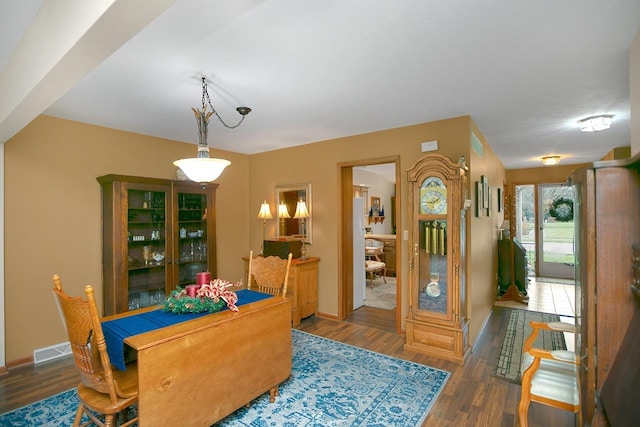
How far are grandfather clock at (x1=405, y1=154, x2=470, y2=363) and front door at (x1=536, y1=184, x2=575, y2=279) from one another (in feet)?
17.6

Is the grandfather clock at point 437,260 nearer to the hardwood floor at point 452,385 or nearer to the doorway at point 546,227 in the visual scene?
the hardwood floor at point 452,385

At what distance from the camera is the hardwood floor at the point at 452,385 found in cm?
227

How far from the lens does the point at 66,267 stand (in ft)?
11.1

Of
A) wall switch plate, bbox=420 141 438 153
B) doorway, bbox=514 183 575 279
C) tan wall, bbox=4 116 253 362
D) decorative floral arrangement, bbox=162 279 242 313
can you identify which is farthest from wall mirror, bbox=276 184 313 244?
doorway, bbox=514 183 575 279

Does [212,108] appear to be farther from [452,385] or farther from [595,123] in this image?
[595,123]

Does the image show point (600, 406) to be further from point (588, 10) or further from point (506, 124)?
point (506, 124)

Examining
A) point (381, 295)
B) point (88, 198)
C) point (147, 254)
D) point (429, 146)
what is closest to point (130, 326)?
point (147, 254)

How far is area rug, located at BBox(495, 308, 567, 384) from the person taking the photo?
2.91 meters

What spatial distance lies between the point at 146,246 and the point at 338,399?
273 centimetres

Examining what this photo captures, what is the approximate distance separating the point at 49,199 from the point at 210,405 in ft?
9.22

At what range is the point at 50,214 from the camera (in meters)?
3.29

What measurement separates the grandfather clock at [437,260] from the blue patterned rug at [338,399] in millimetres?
374

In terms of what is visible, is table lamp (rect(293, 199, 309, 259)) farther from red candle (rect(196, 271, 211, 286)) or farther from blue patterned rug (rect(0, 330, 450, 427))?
red candle (rect(196, 271, 211, 286))

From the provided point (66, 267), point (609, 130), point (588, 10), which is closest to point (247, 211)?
point (66, 267)
